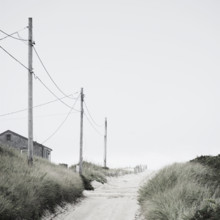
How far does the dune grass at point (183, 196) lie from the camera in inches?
257

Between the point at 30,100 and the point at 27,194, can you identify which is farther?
the point at 30,100

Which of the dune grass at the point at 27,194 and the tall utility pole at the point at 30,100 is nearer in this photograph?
the dune grass at the point at 27,194

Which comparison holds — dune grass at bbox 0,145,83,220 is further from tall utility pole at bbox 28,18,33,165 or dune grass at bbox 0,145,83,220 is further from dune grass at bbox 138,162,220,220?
dune grass at bbox 138,162,220,220

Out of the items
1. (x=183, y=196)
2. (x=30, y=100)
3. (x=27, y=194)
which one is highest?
(x=30, y=100)

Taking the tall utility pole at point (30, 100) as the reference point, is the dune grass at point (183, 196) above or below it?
below

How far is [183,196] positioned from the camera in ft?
25.6

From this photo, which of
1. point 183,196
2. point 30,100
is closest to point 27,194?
point 183,196

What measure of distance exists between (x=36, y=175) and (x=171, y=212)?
17.1 feet

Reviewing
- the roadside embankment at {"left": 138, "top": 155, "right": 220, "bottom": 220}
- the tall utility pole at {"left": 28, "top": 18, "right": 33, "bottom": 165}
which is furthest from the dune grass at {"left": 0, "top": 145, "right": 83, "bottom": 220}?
the roadside embankment at {"left": 138, "top": 155, "right": 220, "bottom": 220}

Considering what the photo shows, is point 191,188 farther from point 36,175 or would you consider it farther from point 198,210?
point 36,175

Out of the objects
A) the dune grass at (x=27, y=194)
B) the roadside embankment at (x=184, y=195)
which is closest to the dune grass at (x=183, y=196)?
the roadside embankment at (x=184, y=195)

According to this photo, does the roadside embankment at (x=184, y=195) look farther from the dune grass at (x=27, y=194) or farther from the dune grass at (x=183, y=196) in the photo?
the dune grass at (x=27, y=194)

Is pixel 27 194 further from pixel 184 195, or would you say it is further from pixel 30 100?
pixel 30 100

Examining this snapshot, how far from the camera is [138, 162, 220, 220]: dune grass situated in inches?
257
